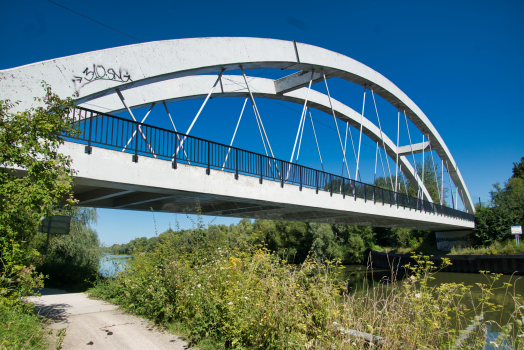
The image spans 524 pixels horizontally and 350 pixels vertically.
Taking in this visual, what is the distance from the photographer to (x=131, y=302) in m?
7.08

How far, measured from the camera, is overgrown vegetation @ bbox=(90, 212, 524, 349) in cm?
386

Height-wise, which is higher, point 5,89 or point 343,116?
point 343,116

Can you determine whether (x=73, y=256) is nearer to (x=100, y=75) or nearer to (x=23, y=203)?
(x=100, y=75)

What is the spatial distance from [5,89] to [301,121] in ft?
38.6

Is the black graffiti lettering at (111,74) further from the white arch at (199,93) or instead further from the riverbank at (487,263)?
the riverbank at (487,263)

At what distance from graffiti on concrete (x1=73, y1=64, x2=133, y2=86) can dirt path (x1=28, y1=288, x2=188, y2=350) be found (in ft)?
18.2

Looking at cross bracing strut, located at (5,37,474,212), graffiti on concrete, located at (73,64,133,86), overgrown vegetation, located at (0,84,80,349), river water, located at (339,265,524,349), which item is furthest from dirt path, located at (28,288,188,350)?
graffiti on concrete, located at (73,64,133,86)

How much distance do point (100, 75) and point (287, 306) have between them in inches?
324

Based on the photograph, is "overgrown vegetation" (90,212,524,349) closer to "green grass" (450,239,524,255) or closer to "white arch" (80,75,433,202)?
"white arch" (80,75,433,202)

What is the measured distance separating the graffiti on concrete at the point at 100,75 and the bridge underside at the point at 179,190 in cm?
229

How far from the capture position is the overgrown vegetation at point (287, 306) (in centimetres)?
386

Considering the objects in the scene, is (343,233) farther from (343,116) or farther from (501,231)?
(343,116)

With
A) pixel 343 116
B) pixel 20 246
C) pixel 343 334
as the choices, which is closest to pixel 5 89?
pixel 20 246

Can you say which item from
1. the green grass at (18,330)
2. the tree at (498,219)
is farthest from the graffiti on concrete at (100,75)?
the tree at (498,219)
